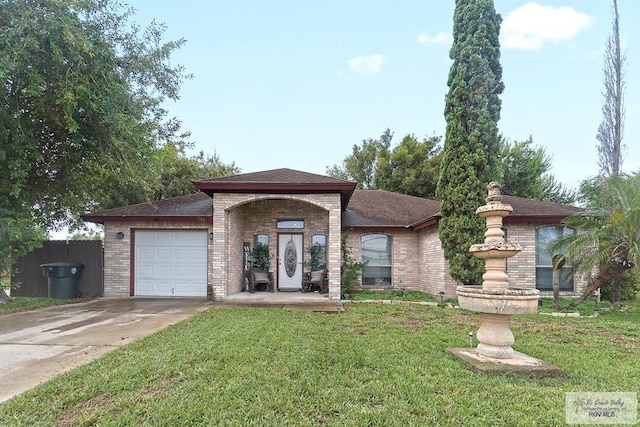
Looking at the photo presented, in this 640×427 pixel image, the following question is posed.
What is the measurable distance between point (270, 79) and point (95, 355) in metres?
13.5

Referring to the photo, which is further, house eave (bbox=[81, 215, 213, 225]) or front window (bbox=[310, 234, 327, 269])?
front window (bbox=[310, 234, 327, 269])

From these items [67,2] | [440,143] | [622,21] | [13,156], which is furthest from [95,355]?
[622,21]

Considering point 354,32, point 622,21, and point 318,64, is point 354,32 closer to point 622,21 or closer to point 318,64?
point 318,64

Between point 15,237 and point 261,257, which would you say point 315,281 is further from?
point 15,237

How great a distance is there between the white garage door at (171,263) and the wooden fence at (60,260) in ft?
3.84

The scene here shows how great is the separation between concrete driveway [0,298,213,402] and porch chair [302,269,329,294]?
3447 mm

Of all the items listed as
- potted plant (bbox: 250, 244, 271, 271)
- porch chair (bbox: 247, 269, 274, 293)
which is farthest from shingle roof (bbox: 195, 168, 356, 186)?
porch chair (bbox: 247, 269, 274, 293)

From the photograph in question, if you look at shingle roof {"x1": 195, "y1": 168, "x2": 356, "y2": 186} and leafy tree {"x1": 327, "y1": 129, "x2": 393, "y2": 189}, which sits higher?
leafy tree {"x1": 327, "y1": 129, "x2": 393, "y2": 189}

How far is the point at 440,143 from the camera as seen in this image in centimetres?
2425

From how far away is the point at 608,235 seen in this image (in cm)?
830

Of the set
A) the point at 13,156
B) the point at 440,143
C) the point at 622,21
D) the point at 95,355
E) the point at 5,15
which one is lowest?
the point at 95,355

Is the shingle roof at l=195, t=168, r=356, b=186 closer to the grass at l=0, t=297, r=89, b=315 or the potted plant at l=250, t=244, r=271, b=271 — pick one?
the potted plant at l=250, t=244, r=271, b=271

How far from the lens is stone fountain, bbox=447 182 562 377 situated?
407cm

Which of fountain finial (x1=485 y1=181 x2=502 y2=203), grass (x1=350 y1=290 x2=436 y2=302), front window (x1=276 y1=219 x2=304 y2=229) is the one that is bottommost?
grass (x1=350 y1=290 x2=436 y2=302)
